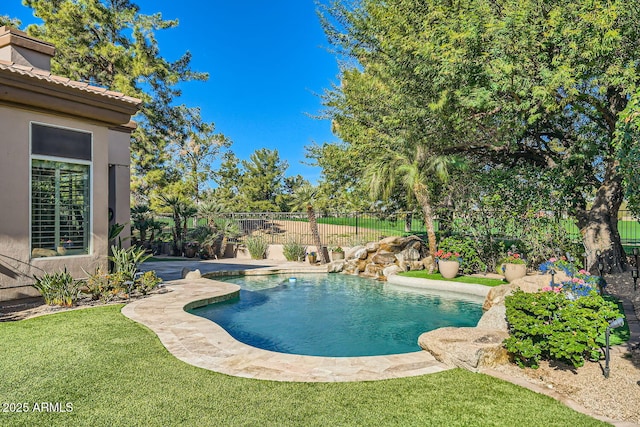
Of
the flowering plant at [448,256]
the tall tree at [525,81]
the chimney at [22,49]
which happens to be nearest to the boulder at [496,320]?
the tall tree at [525,81]

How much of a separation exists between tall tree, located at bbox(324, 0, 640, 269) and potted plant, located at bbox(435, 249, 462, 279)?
3616mm

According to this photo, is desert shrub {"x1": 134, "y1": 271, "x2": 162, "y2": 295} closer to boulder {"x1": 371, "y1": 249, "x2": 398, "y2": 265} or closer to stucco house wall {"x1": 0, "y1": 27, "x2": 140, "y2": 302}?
stucco house wall {"x1": 0, "y1": 27, "x2": 140, "y2": 302}

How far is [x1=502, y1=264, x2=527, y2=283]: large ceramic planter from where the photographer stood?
11.1 meters

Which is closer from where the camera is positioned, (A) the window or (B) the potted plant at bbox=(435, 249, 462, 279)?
(A) the window

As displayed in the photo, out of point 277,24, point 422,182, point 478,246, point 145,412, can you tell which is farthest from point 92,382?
point 277,24

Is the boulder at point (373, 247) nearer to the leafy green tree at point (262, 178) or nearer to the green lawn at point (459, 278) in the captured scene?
the green lawn at point (459, 278)

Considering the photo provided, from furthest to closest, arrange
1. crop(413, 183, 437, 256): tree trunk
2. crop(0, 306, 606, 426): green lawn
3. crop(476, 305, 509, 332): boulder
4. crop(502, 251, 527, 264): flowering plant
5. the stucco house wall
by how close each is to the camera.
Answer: crop(413, 183, 437, 256): tree trunk < crop(502, 251, 527, 264): flowering plant < the stucco house wall < crop(476, 305, 509, 332): boulder < crop(0, 306, 606, 426): green lawn

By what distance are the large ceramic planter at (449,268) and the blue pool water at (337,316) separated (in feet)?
3.80

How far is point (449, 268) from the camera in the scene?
12.1 m

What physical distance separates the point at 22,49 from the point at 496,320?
12.3 meters

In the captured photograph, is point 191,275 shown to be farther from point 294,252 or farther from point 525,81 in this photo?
point 525,81

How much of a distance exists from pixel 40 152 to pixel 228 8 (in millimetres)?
26953

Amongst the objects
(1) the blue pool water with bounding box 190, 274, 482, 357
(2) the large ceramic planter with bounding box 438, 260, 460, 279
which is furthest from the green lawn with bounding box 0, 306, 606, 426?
(2) the large ceramic planter with bounding box 438, 260, 460, 279

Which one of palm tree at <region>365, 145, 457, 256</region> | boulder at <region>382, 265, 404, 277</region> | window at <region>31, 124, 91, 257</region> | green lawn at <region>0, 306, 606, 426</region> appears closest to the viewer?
green lawn at <region>0, 306, 606, 426</region>
